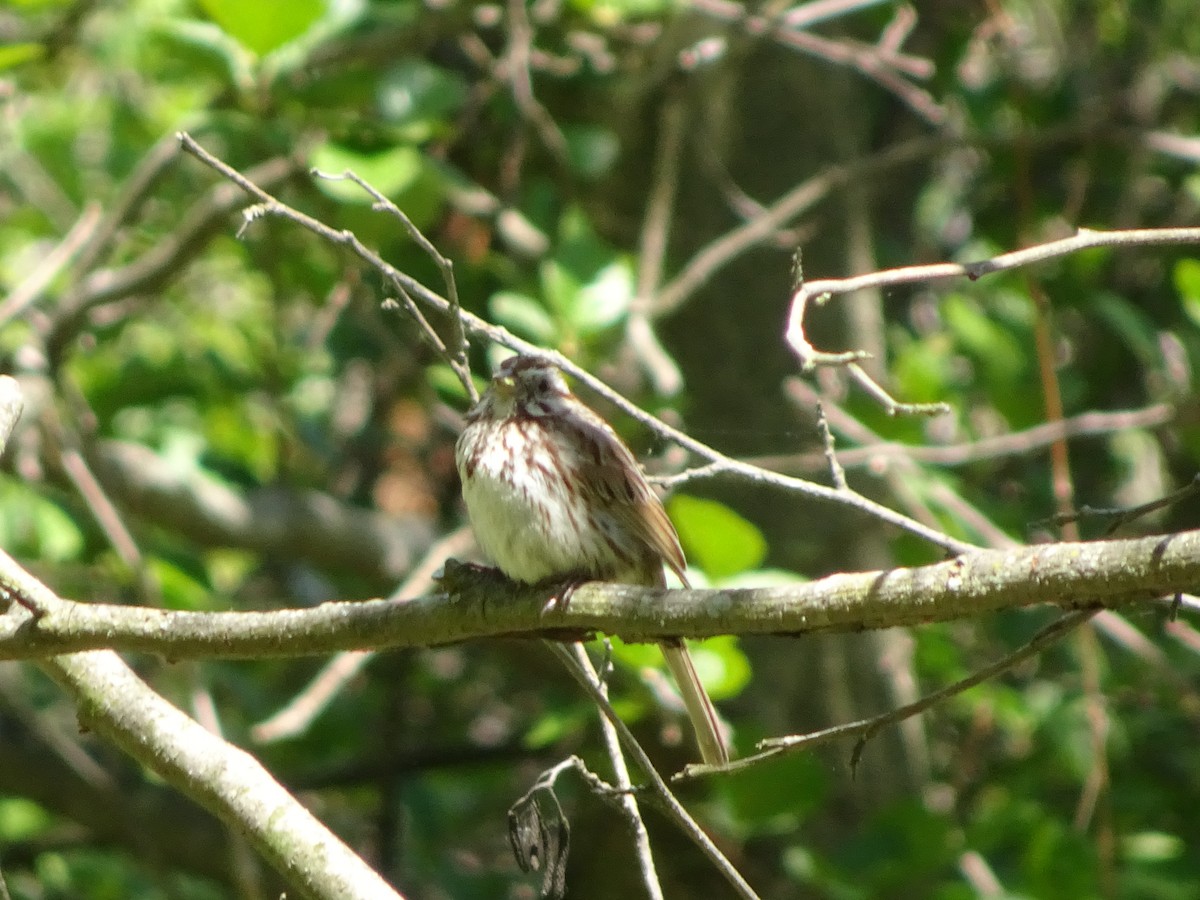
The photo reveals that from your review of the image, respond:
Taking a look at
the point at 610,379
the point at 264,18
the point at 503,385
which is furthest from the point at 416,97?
the point at 503,385

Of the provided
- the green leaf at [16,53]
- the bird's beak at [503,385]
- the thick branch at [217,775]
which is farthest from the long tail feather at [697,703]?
the green leaf at [16,53]

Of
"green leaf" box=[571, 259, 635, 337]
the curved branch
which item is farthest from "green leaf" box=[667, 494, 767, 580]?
the curved branch

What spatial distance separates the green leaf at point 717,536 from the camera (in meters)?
3.24

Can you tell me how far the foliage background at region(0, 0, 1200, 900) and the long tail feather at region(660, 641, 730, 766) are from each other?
0.07m

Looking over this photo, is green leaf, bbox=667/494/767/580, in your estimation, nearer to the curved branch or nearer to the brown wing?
the brown wing

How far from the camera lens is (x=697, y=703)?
10.5 feet

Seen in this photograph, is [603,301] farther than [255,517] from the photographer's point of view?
No

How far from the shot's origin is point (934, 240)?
6.09 m

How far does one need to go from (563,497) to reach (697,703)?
1.63 feet

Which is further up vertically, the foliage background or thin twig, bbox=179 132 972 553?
the foliage background

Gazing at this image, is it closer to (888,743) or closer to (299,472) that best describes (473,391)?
(888,743)

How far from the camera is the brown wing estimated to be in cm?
318

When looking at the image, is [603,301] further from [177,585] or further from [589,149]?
[177,585]

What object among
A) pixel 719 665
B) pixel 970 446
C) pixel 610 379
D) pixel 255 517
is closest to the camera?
pixel 719 665
